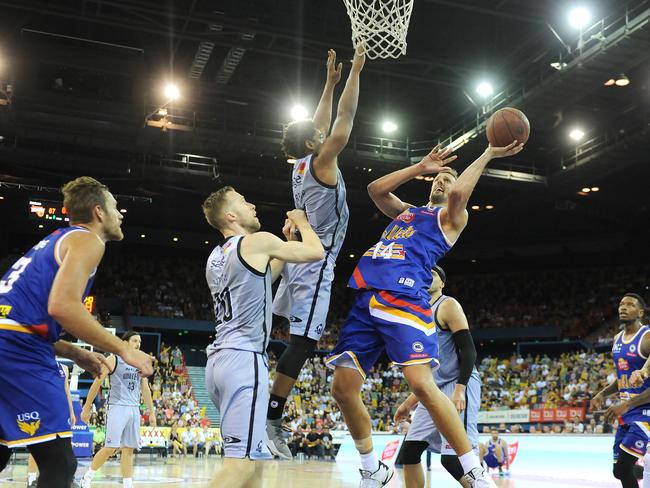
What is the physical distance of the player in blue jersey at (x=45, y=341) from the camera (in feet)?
11.5

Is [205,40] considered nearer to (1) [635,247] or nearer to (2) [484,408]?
(2) [484,408]

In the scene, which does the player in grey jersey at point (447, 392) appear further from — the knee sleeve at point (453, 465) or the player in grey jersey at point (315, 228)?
the player in grey jersey at point (315, 228)

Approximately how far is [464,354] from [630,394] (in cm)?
233

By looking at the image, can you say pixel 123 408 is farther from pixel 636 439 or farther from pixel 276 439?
pixel 636 439

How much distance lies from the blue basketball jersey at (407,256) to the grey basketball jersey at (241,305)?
811 mm

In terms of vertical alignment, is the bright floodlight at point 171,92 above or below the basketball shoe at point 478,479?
above

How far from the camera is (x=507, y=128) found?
5531mm

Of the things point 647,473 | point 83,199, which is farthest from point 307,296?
point 647,473

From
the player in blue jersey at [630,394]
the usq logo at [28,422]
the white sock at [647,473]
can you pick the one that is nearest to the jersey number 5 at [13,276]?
the usq logo at [28,422]

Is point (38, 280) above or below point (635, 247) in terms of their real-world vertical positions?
below

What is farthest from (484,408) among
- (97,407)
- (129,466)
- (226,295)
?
(226,295)

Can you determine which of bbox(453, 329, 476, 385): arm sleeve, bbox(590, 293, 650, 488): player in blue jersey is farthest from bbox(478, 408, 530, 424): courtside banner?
bbox(453, 329, 476, 385): arm sleeve

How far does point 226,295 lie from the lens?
4.73m

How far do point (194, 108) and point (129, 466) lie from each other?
13.4 metres
